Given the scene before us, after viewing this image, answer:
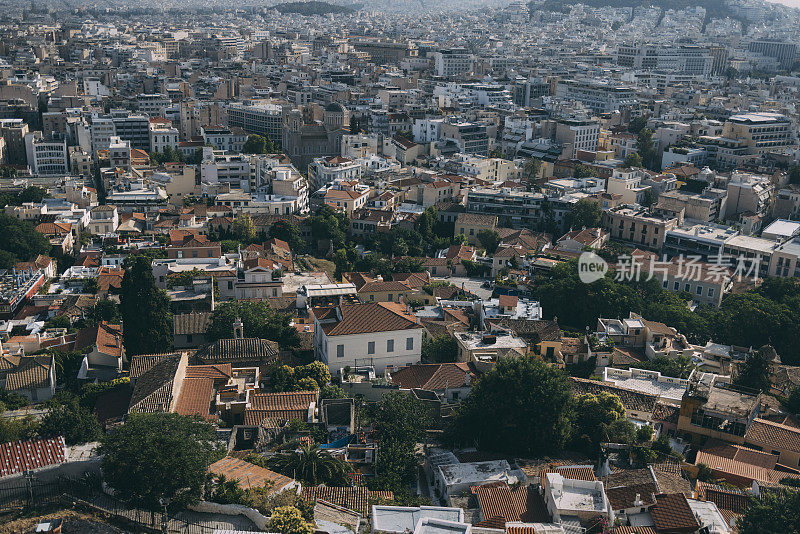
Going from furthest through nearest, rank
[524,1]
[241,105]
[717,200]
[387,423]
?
[524,1] < [241,105] < [717,200] < [387,423]

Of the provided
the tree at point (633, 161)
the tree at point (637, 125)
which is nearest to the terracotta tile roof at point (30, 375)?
the tree at point (633, 161)

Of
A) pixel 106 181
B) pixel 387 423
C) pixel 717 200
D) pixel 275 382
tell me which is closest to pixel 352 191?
pixel 106 181

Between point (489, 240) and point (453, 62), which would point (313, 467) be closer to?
point (489, 240)

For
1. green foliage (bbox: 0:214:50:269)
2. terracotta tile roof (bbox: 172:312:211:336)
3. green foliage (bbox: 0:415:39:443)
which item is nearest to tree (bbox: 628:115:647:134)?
green foliage (bbox: 0:214:50:269)

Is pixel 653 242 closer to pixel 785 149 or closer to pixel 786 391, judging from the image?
pixel 786 391

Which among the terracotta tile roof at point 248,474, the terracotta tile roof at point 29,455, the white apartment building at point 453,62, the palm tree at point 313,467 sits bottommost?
the palm tree at point 313,467

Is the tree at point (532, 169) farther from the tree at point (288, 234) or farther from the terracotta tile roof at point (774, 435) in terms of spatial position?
the terracotta tile roof at point (774, 435)
